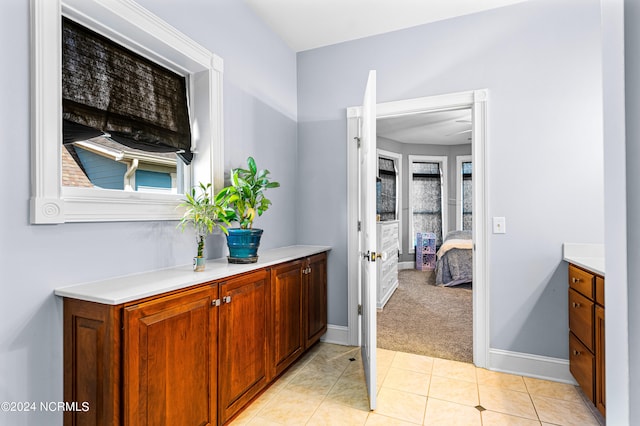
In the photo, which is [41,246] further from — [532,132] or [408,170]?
[408,170]

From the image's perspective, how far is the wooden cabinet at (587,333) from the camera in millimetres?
1778

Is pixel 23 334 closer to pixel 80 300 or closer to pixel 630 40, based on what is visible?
pixel 80 300

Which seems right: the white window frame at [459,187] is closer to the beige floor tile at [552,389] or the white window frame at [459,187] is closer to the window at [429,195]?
the window at [429,195]

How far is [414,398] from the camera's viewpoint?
6.85ft

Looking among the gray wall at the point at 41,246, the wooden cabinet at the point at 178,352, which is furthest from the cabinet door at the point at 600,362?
the gray wall at the point at 41,246

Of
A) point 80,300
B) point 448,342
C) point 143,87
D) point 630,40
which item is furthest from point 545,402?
point 143,87

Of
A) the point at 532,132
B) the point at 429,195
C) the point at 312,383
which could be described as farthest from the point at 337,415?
the point at 429,195

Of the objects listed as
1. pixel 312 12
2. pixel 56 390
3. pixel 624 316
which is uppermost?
pixel 312 12

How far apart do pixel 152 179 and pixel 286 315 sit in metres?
1.25

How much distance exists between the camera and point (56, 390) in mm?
1325

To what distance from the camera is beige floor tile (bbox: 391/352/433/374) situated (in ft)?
8.16

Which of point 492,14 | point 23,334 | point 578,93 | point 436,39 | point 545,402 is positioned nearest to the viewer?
point 23,334

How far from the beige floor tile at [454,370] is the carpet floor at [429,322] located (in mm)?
83

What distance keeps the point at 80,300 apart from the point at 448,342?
2807 millimetres
